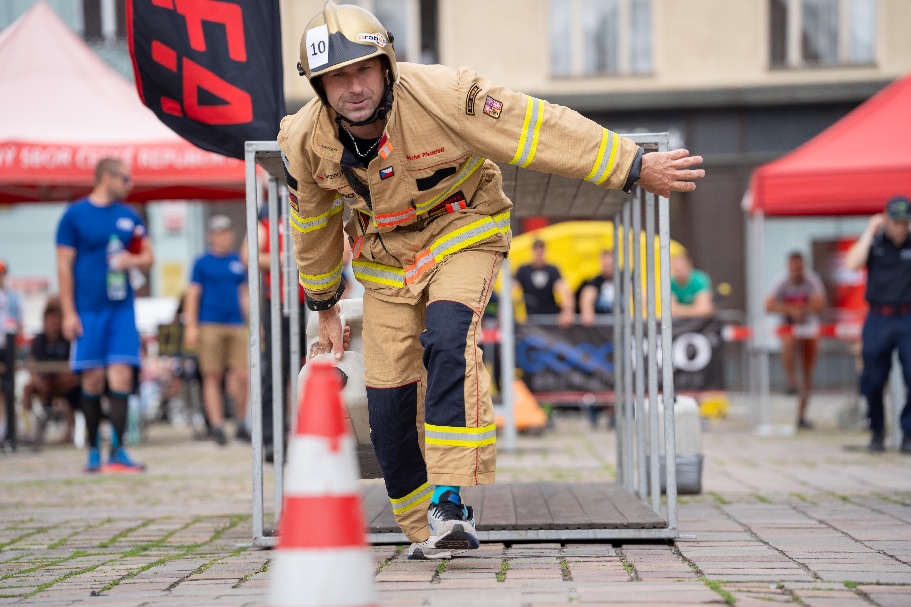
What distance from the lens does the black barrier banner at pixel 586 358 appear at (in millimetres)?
14047

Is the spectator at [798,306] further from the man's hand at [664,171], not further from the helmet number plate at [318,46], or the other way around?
the helmet number plate at [318,46]

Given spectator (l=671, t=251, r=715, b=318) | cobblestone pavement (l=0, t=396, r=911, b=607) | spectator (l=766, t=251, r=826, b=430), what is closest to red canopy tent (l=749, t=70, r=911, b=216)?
spectator (l=766, t=251, r=826, b=430)

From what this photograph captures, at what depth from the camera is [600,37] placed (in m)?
23.6

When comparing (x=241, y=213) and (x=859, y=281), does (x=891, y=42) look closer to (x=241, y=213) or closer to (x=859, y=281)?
(x=859, y=281)

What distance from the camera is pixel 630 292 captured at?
6.14m

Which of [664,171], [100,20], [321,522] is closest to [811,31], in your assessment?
[100,20]

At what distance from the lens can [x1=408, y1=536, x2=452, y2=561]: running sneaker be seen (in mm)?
4348

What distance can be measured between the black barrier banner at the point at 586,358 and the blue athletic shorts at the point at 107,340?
18.5 feet

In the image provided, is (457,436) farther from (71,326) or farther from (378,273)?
(71,326)

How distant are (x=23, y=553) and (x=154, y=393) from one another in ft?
43.8

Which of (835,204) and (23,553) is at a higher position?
(835,204)

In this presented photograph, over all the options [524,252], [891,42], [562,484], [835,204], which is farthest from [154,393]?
[891,42]

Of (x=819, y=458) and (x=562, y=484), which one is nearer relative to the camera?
(x=562, y=484)

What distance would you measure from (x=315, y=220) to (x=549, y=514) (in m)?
1.60
